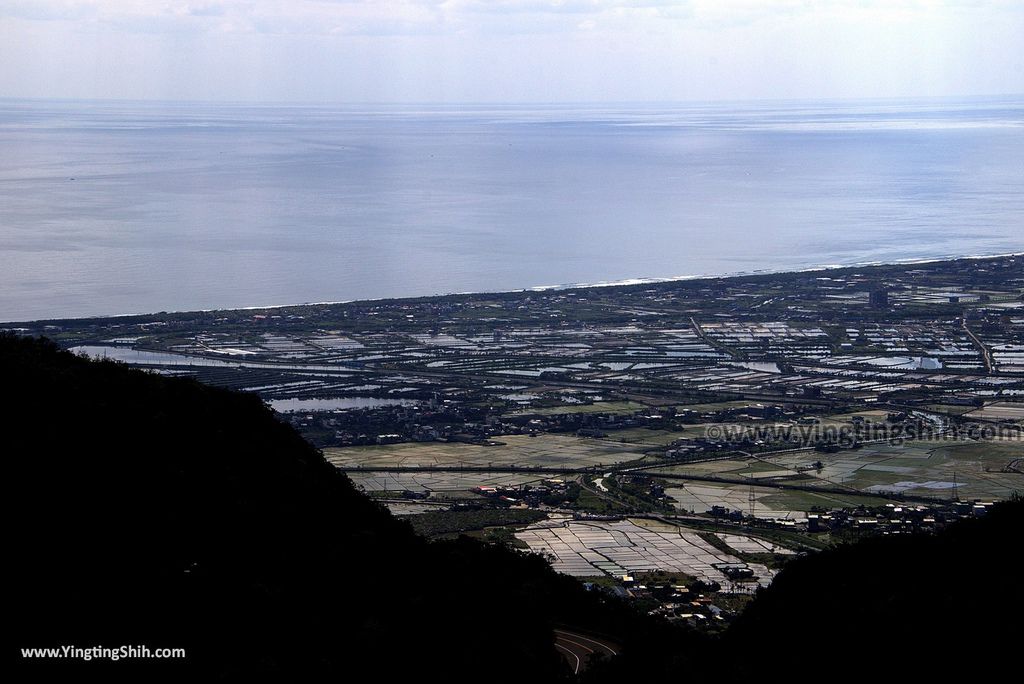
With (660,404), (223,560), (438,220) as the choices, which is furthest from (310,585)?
(438,220)

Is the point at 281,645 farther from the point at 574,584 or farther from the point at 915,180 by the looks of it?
the point at 915,180

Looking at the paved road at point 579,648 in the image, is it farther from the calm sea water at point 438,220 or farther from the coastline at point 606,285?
the calm sea water at point 438,220

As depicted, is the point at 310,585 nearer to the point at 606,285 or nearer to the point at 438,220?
the point at 606,285

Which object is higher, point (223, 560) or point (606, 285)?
point (606, 285)

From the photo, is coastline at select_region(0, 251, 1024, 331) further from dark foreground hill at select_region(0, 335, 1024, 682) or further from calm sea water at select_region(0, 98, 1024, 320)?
dark foreground hill at select_region(0, 335, 1024, 682)

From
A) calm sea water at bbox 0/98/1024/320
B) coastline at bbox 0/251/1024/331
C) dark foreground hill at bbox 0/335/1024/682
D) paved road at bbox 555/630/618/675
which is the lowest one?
paved road at bbox 555/630/618/675

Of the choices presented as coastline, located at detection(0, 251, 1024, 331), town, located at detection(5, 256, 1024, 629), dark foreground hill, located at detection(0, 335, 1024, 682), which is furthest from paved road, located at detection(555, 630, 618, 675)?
coastline, located at detection(0, 251, 1024, 331)

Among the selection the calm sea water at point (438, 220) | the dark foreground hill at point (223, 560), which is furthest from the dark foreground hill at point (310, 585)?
the calm sea water at point (438, 220)

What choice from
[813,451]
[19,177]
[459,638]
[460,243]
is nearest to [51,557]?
[459,638]
